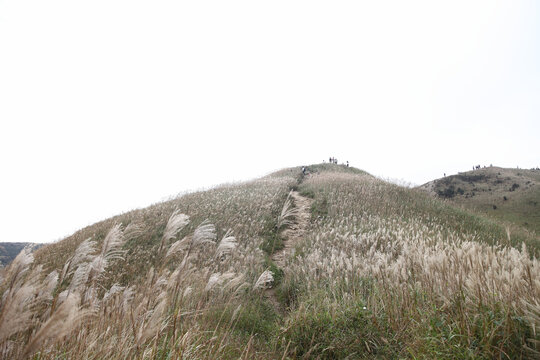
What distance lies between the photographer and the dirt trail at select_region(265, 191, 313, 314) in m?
6.30

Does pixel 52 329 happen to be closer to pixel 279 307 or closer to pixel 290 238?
pixel 279 307

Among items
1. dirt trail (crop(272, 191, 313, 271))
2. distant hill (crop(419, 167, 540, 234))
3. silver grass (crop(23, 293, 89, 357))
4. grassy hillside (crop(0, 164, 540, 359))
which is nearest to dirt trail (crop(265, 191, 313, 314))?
dirt trail (crop(272, 191, 313, 271))

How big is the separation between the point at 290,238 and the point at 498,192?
37.7m

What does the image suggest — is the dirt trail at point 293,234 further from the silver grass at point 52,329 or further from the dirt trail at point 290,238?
the silver grass at point 52,329

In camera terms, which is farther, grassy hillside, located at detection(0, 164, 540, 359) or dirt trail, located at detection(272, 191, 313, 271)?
dirt trail, located at detection(272, 191, 313, 271)

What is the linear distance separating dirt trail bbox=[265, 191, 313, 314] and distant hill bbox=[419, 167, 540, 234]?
573 inches

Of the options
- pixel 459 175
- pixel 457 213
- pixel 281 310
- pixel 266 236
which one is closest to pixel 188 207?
pixel 266 236

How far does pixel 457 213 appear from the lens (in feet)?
37.2

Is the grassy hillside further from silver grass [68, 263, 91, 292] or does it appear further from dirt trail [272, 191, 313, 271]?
dirt trail [272, 191, 313, 271]

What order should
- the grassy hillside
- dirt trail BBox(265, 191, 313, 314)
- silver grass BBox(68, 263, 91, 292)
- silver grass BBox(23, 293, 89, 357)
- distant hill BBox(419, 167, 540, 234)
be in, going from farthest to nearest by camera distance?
1. distant hill BBox(419, 167, 540, 234)
2. dirt trail BBox(265, 191, 313, 314)
3. silver grass BBox(68, 263, 91, 292)
4. the grassy hillside
5. silver grass BBox(23, 293, 89, 357)

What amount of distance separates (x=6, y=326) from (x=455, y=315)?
4108 mm

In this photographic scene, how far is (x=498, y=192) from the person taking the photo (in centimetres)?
3225

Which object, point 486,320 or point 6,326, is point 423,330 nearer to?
point 486,320

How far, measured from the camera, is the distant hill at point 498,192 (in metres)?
24.0
